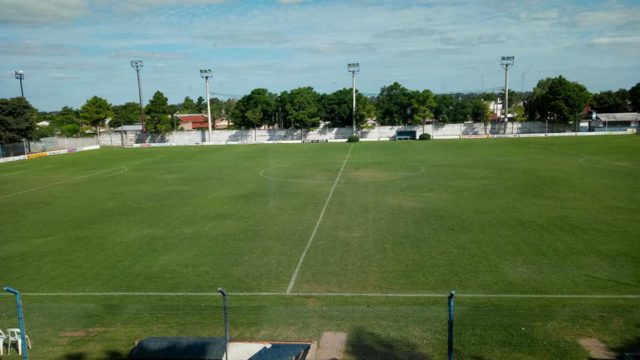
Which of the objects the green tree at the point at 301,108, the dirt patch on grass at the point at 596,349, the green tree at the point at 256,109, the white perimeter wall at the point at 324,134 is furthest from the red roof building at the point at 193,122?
the dirt patch on grass at the point at 596,349

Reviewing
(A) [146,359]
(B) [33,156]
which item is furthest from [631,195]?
(B) [33,156]

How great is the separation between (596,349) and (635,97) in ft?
368

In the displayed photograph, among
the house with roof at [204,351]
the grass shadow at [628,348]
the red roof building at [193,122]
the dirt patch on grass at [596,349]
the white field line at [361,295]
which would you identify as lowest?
the white field line at [361,295]

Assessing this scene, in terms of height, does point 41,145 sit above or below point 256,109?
below

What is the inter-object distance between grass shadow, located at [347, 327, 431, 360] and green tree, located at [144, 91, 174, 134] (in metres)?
80.2

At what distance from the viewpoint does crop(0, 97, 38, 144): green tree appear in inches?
2232

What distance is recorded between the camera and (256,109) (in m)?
88.8

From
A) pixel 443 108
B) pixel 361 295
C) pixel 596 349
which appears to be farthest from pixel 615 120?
pixel 596 349

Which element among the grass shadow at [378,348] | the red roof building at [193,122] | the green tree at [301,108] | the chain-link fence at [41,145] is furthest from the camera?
the red roof building at [193,122]

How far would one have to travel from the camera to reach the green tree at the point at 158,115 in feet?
277

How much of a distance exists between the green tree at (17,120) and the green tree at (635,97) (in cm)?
10946

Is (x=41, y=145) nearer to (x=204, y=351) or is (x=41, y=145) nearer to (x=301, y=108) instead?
(x=301, y=108)

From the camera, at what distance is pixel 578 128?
83062 mm

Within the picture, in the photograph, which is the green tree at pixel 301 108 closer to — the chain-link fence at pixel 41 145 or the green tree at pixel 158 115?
the green tree at pixel 158 115
